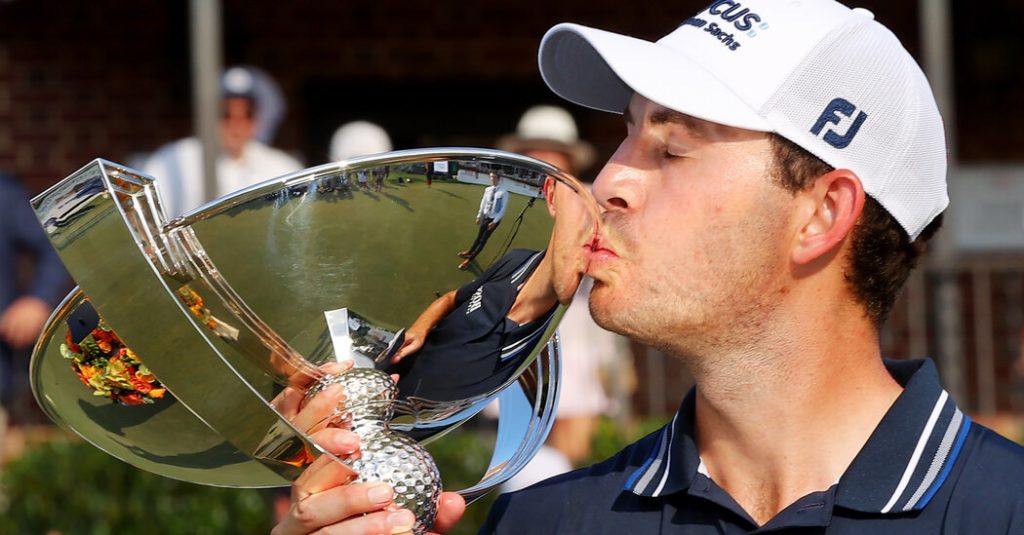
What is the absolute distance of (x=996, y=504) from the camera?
1.85 meters

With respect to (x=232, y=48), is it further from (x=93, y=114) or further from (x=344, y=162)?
(x=344, y=162)

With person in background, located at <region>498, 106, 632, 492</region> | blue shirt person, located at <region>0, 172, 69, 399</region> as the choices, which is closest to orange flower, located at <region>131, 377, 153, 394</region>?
person in background, located at <region>498, 106, 632, 492</region>

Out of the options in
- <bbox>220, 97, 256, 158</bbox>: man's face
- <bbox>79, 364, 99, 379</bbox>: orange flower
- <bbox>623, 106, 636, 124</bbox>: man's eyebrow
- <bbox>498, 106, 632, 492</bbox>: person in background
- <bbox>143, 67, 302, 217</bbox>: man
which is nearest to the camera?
<bbox>79, 364, 99, 379</bbox>: orange flower

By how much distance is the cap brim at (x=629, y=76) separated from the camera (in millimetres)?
2031

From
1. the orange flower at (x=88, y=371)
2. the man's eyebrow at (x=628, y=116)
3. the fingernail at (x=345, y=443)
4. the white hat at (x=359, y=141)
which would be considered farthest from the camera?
the white hat at (x=359, y=141)

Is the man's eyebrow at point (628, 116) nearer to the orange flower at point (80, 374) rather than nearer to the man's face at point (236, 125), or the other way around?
the orange flower at point (80, 374)

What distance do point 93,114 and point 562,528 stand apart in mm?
7163

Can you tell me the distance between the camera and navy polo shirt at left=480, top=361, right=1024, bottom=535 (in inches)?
74.3

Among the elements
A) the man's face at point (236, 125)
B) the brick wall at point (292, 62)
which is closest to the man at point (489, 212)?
the man's face at point (236, 125)

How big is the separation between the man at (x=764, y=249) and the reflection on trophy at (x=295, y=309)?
0.62ft

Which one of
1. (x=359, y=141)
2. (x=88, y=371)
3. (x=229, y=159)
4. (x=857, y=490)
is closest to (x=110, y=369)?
(x=88, y=371)

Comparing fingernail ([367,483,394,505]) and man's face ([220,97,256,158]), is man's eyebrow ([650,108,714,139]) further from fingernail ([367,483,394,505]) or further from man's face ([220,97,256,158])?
man's face ([220,97,256,158])

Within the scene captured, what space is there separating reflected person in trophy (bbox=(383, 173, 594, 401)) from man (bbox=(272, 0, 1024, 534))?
0.14 m

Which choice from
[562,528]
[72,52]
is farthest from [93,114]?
[562,528]
